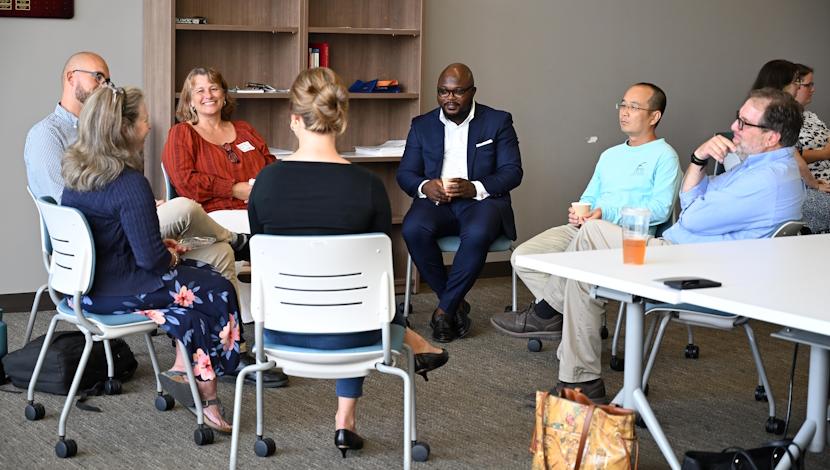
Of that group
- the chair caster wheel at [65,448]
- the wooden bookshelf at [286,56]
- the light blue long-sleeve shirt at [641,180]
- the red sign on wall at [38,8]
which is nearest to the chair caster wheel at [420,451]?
the chair caster wheel at [65,448]

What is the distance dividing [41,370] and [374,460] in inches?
57.7

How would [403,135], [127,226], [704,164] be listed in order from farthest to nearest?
[403,135] < [704,164] < [127,226]

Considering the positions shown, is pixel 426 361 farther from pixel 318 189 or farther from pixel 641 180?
pixel 641 180

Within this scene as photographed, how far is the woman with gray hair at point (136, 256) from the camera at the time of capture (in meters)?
3.52

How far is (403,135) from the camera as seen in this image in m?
6.27

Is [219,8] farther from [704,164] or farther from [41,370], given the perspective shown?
[704,164]

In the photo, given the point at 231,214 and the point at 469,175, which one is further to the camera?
the point at 469,175

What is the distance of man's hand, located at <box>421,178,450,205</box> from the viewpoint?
5277 mm

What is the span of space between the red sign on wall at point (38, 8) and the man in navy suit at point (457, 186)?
1913mm

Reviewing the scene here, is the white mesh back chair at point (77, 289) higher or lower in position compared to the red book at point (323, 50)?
lower

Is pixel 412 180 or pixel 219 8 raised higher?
pixel 219 8

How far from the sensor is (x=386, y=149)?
602 centimetres

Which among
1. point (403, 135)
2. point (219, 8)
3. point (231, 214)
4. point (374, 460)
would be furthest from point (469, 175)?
point (374, 460)

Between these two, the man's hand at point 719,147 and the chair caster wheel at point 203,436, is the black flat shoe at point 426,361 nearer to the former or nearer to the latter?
the chair caster wheel at point 203,436
